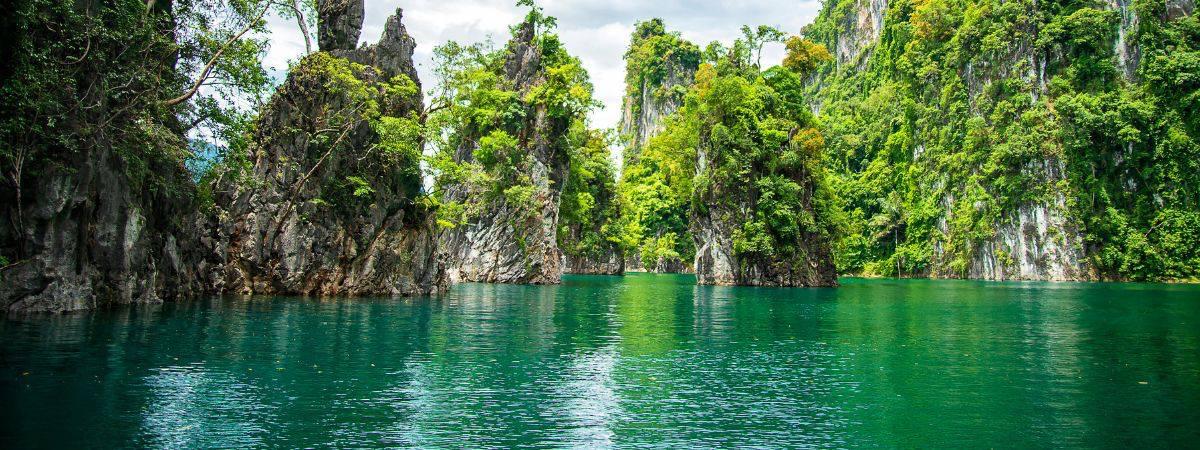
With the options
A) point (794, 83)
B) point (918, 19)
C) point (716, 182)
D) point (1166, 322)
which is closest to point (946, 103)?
point (918, 19)

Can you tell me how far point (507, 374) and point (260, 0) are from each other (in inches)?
772

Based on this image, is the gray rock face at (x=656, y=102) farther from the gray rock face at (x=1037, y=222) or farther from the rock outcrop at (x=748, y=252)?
the rock outcrop at (x=748, y=252)

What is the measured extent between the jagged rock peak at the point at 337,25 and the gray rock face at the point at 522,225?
21.6 m

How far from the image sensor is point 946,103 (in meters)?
87.5

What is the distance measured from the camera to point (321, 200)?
37.2 m

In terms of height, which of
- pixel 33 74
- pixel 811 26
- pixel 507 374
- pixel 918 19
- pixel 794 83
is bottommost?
pixel 507 374

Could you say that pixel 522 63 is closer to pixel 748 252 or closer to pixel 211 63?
pixel 748 252

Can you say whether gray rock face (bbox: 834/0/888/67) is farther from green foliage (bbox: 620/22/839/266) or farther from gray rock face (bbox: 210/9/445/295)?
gray rock face (bbox: 210/9/445/295)

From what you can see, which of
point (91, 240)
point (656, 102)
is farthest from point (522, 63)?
point (656, 102)

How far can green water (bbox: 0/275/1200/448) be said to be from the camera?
11.1 meters

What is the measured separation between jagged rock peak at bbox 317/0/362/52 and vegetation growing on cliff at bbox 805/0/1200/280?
39964mm

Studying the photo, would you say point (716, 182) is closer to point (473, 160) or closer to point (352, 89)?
point (473, 160)

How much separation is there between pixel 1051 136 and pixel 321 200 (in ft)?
225

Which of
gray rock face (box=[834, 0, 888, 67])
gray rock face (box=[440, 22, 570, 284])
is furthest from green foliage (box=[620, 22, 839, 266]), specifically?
gray rock face (box=[834, 0, 888, 67])
